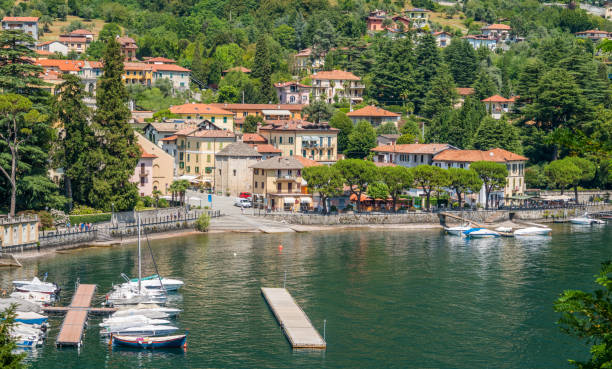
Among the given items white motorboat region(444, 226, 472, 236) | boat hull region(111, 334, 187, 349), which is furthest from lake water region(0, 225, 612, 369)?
white motorboat region(444, 226, 472, 236)

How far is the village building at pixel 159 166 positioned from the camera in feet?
313

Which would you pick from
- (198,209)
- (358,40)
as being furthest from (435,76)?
(198,209)

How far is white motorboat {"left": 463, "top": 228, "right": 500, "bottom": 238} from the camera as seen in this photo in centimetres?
9200

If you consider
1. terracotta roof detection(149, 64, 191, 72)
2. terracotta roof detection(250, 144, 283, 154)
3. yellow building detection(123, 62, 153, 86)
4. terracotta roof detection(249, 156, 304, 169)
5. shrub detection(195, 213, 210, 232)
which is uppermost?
terracotta roof detection(149, 64, 191, 72)

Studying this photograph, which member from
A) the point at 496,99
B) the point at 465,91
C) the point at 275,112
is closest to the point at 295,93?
the point at 275,112

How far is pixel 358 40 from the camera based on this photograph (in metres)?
171

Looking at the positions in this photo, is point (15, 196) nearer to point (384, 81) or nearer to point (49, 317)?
point (49, 317)

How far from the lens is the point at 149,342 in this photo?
47.2 metres

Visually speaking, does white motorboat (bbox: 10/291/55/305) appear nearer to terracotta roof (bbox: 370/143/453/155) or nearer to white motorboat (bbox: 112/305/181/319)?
white motorboat (bbox: 112/305/181/319)

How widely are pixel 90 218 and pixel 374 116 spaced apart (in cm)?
6518

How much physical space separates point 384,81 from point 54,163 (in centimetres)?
7766

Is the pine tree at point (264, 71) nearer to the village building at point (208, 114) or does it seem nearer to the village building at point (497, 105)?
the village building at point (208, 114)

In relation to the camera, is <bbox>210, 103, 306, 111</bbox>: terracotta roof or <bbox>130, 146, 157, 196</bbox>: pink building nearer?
<bbox>130, 146, 157, 196</bbox>: pink building

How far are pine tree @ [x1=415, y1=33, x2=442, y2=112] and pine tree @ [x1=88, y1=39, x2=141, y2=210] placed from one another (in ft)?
250
